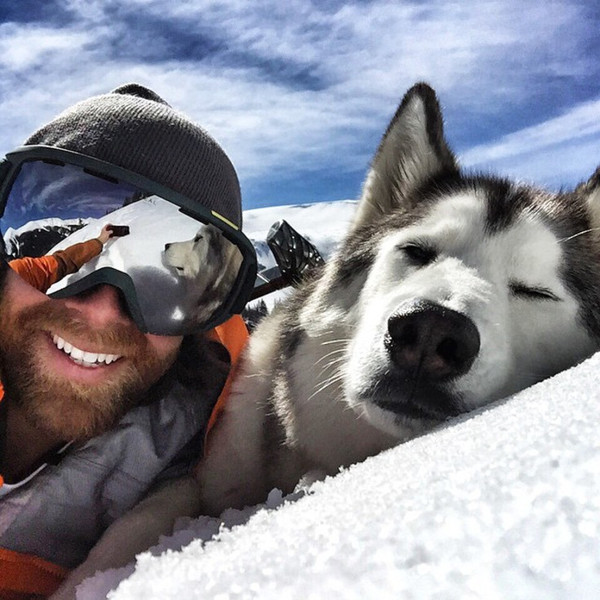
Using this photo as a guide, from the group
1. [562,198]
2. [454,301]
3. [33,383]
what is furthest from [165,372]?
[562,198]

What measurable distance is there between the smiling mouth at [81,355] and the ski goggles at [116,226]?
157 mm

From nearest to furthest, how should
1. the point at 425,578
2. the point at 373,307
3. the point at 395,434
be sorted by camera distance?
the point at 425,578 < the point at 395,434 < the point at 373,307

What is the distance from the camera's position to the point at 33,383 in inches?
77.0

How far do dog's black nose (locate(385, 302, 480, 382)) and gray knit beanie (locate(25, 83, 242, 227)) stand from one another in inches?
47.8

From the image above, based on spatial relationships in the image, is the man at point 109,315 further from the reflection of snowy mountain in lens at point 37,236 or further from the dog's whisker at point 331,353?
the dog's whisker at point 331,353

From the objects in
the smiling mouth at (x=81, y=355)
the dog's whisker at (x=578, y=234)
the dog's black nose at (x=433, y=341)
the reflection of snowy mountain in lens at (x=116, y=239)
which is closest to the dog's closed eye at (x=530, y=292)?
the dog's whisker at (x=578, y=234)

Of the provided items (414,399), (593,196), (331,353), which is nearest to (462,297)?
(414,399)


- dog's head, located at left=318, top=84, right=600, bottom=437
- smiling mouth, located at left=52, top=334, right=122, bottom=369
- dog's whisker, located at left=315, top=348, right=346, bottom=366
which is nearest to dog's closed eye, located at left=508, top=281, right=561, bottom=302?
dog's head, located at left=318, top=84, right=600, bottom=437

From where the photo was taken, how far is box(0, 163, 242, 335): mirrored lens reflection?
79.4 inches

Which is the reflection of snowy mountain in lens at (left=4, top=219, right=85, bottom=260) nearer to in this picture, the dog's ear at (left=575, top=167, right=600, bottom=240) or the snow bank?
the snow bank

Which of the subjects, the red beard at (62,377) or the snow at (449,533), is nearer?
the snow at (449,533)

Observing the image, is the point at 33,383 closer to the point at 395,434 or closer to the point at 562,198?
the point at 395,434

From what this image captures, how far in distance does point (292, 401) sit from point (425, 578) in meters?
1.28

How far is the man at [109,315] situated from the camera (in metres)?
1.77
